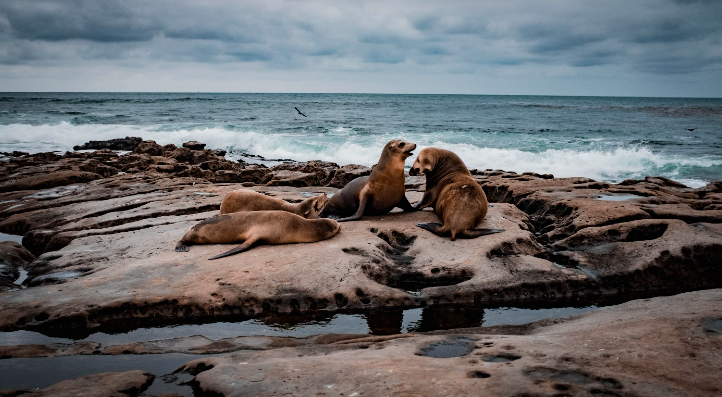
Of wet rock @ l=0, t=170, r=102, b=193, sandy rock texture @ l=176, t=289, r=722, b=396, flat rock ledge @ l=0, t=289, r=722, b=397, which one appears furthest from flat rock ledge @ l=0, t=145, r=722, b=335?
wet rock @ l=0, t=170, r=102, b=193

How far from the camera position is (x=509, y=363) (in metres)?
3.15

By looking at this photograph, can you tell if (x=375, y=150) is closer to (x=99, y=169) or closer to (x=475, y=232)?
(x=99, y=169)

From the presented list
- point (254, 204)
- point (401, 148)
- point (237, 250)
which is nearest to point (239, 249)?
point (237, 250)

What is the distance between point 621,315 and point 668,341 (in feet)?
2.99

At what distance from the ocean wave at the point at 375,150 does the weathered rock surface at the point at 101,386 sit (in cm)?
1434

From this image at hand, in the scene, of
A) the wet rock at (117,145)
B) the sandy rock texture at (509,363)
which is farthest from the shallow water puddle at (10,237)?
the wet rock at (117,145)

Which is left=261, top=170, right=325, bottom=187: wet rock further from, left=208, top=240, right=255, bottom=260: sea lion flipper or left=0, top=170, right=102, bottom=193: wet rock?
left=208, top=240, right=255, bottom=260: sea lion flipper

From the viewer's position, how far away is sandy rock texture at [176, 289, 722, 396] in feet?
9.22

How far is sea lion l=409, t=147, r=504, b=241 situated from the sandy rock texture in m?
2.70

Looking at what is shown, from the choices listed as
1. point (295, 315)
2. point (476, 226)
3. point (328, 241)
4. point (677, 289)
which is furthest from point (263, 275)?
point (677, 289)

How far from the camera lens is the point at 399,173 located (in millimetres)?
7777

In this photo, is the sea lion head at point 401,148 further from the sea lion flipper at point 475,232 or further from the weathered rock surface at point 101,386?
the weathered rock surface at point 101,386

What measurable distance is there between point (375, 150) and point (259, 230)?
679 inches

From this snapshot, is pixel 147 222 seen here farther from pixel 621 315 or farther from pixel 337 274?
pixel 621 315
